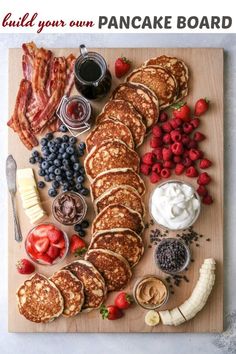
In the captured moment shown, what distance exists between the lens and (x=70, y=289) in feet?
8.58

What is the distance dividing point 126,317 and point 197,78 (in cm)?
114

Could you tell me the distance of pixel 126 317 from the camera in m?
2.70

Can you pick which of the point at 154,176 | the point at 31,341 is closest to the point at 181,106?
the point at 154,176

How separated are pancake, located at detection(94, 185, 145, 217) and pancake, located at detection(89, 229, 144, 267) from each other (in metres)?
0.12

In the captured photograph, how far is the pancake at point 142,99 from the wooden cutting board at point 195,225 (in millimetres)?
69

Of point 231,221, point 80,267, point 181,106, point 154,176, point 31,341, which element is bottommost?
point 31,341

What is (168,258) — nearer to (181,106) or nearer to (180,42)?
(181,106)

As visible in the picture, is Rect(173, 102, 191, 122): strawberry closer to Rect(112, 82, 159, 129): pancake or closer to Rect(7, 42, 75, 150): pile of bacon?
Rect(112, 82, 159, 129): pancake

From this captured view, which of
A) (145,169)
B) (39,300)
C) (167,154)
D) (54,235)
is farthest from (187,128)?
(39,300)

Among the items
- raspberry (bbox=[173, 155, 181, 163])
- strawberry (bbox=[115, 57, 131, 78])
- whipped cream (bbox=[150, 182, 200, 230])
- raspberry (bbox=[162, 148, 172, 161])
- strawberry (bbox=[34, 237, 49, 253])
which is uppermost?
strawberry (bbox=[115, 57, 131, 78])

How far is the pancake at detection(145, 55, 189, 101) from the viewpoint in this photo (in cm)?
268

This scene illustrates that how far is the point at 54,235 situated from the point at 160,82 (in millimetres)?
830

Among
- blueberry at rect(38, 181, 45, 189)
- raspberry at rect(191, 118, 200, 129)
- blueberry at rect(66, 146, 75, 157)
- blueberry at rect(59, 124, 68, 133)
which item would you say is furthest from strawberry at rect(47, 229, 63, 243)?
raspberry at rect(191, 118, 200, 129)

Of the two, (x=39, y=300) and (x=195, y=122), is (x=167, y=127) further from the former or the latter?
(x=39, y=300)
